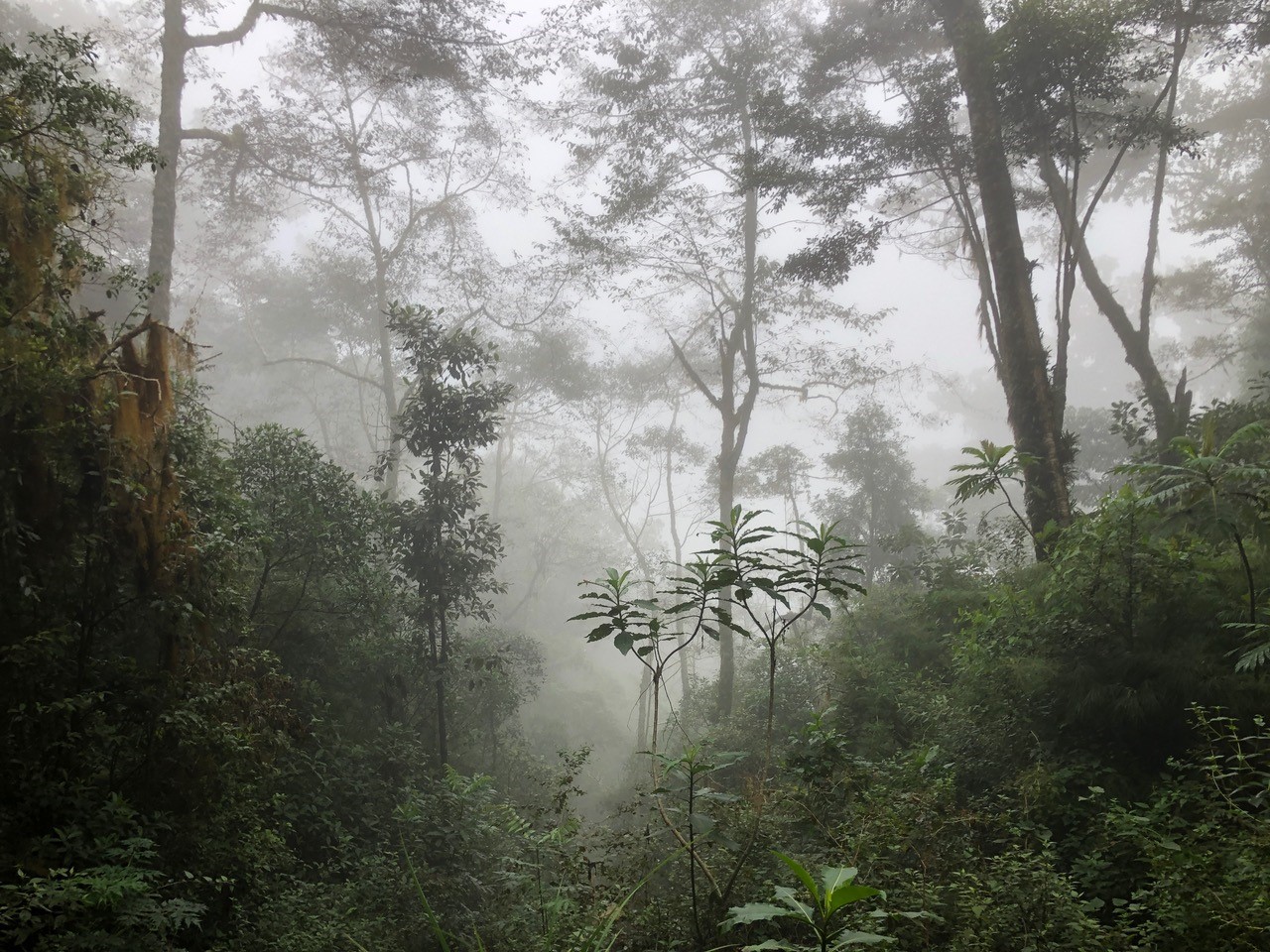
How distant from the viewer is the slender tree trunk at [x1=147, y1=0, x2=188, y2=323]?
429 inches

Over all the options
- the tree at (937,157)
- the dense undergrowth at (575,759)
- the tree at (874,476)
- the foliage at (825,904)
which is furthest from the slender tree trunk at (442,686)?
the tree at (874,476)

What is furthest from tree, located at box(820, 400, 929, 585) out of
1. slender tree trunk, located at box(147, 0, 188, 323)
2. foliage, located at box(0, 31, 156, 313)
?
foliage, located at box(0, 31, 156, 313)

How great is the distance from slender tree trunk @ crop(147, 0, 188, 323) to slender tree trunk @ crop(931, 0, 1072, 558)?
11424 millimetres

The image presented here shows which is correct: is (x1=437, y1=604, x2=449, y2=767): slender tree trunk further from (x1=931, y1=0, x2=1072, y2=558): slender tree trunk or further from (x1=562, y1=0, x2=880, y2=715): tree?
(x1=931, y1=0, x2=1072, y2=558): slender tree trunk

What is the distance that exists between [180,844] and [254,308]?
→ 2786 cm

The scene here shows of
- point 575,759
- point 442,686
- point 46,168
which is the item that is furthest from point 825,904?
point 442,686

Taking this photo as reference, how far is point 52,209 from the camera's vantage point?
4.64 m

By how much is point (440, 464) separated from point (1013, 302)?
25.6 feet

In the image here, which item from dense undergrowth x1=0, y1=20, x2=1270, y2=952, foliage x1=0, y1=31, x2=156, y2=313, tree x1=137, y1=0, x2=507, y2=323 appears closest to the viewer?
dense undergrowth x1=0, y1=20, x2=1270, y2=952

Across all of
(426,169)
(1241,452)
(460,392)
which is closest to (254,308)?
(426,169)

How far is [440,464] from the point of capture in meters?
10.2

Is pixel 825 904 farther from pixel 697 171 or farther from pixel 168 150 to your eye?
→ pixel 697 171

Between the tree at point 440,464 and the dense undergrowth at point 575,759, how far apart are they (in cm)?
331

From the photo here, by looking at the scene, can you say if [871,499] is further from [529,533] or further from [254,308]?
[254,308]
